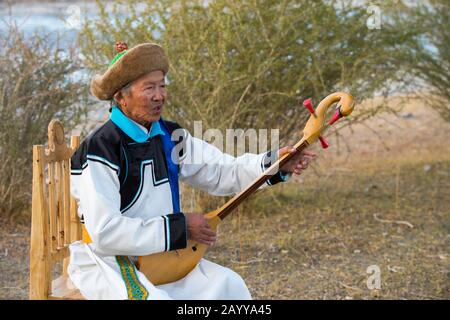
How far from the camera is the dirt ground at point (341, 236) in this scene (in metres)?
4.63

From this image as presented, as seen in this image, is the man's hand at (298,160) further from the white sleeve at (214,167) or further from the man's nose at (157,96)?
the man's nose at (157,96)

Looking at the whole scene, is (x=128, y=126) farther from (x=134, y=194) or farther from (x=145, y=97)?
(x=134, y=194)

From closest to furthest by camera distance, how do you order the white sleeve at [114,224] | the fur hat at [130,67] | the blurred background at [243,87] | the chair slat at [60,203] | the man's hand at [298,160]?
the white sleeve at [114,224]
the fur hat at [130,67]
the man's hand at [298,160]
the chair slat at [60,203]
the blurred background at [243,87]

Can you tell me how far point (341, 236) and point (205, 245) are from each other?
2823 millimetres

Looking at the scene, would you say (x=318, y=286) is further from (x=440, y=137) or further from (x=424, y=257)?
(x=440, y=137)

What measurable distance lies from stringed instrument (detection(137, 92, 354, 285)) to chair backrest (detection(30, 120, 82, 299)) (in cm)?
44

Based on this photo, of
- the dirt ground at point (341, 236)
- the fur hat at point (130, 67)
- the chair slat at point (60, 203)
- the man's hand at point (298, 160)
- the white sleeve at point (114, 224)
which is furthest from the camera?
the dirt ground at point (341, 236)

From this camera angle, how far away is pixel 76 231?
338 centimetres

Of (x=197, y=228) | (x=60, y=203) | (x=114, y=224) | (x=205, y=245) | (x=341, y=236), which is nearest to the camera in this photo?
(x=114, y=224)

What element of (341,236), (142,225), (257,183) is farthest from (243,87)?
(142,225)

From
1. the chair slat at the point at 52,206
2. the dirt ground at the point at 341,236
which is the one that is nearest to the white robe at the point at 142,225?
the chair slat at the point at 52,206

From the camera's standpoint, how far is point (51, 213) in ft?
10.4

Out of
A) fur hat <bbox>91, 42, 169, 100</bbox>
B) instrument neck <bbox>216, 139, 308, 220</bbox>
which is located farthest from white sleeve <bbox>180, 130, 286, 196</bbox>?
fur hat <bbox>91, 42, 169, 100</bbox>

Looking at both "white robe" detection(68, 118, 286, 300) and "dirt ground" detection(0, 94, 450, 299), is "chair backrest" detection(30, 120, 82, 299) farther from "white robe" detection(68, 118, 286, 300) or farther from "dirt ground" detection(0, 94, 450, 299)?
"dirt ground" detection(0, 94, 450, 299)
